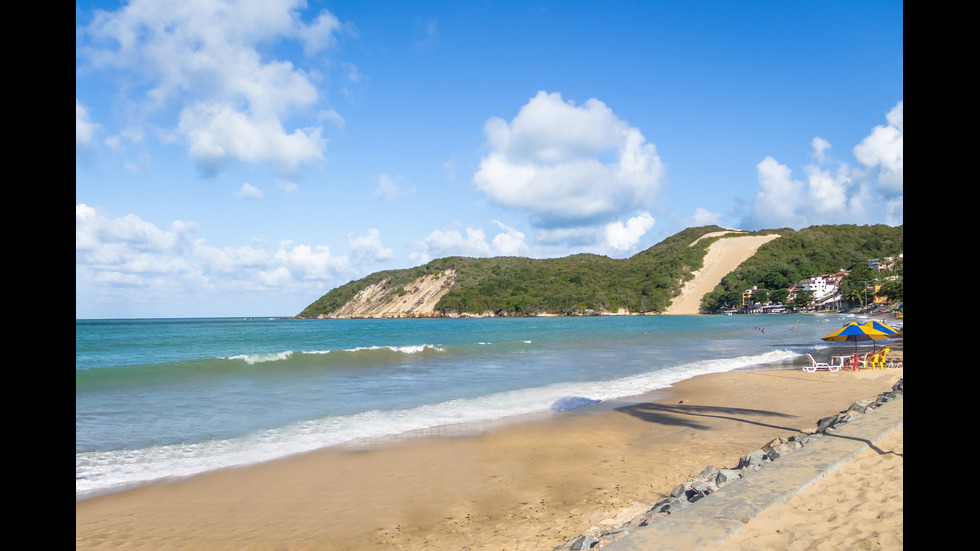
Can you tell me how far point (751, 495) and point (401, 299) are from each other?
150 m

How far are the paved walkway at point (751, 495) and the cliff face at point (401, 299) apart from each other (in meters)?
132

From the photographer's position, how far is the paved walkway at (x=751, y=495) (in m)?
3.60

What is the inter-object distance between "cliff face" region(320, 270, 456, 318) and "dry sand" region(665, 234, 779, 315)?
5850 centimetres

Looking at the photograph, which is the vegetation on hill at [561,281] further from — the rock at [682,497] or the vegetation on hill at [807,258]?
the rock at [682,497]

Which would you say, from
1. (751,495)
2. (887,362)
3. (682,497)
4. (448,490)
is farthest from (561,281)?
(751,495)

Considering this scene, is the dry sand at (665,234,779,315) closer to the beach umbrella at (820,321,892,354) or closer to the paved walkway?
the beach umbrella at (820,321,892,354)

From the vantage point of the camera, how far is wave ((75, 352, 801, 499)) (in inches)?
296

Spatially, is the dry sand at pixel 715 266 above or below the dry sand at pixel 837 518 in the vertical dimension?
above

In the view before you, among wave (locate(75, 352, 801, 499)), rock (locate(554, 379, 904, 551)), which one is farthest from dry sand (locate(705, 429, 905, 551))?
wave (locate(75, 352, 801, 499))

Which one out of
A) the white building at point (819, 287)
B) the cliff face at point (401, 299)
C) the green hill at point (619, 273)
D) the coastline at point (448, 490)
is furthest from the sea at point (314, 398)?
the cliff face at point (401, 299)

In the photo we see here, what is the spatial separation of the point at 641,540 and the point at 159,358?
30.7m

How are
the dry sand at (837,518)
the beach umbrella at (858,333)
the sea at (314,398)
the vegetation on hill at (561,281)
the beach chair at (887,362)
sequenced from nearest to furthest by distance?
the dry sand at (837,518)
the sea at (314,398)
the beach umbrella at (858,333)
the beach chair at (887,362)
the vegetation on hill at (561,281)
